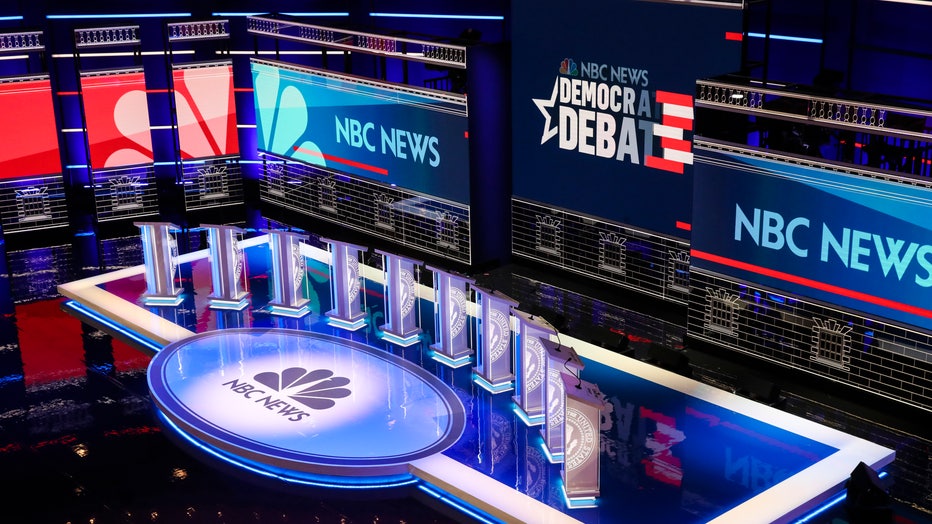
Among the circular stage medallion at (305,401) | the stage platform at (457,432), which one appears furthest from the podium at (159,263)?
the circular stage medallion at (305,401)

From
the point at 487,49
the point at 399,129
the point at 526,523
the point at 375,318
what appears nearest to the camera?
the point at 526,523

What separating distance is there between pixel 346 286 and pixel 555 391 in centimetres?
310

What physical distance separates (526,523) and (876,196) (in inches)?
142

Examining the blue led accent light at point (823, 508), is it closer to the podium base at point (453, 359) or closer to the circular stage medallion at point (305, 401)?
the circular stage medallion at point (305, 401)

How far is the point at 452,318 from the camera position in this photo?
31.9ft

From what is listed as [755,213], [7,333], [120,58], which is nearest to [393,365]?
[755,213]

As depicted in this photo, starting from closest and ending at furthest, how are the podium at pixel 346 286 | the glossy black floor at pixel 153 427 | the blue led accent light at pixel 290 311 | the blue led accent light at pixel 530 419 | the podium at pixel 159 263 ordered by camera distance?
the glossy black floor at pixel 153 427, the blue led accent light at pixel 530 419, the podium at pixel 346 286, the blue led accent light at pixel 290 311, the podium at pixel 159 263

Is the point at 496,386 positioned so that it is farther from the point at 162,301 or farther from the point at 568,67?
the point at 162,301

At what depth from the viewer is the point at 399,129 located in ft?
41.0

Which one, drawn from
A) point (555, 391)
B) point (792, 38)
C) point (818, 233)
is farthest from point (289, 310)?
point (792, 38)

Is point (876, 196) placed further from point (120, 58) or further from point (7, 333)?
point (120, 58)

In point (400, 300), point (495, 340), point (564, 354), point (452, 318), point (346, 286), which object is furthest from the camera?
point (346, 286)

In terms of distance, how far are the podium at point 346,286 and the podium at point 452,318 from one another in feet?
3.41

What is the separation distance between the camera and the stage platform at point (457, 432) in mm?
7652
